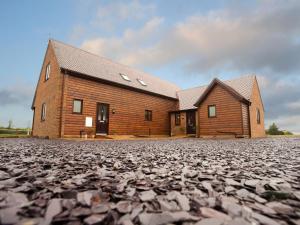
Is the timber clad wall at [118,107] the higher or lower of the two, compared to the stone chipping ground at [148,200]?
higher

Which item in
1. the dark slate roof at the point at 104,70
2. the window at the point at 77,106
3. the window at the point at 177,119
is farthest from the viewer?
the window at the point at 177,119

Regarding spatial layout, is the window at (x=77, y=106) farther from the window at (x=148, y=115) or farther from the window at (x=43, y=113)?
the window at (x=148, y=115)

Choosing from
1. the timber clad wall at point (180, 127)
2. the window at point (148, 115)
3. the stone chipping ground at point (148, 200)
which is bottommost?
the stone chipping ground at point (148, 200)

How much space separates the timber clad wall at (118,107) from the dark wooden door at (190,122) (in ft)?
6.78

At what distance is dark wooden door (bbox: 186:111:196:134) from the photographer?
17172mm

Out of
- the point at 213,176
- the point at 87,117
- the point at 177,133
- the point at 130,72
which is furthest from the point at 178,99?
the point at 213,176

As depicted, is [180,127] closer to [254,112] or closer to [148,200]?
[254,112]

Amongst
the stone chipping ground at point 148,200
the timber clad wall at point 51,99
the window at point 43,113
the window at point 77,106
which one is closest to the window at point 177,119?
the window at point 77,106

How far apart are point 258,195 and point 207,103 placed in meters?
14.4

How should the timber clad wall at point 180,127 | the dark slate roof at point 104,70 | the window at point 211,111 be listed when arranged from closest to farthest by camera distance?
the dark slate roof at point 104,70
the window at point 211,111
the timber clad wall at point 180,127

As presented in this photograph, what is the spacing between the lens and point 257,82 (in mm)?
16266

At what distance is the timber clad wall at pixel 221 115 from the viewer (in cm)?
1340

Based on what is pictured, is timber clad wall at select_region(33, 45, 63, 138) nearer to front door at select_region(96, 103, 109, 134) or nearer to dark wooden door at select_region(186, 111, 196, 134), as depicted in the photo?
front door at select_region(96, 103, 109, 134)

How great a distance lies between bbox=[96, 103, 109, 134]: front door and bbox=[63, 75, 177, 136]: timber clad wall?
283 millimetres
